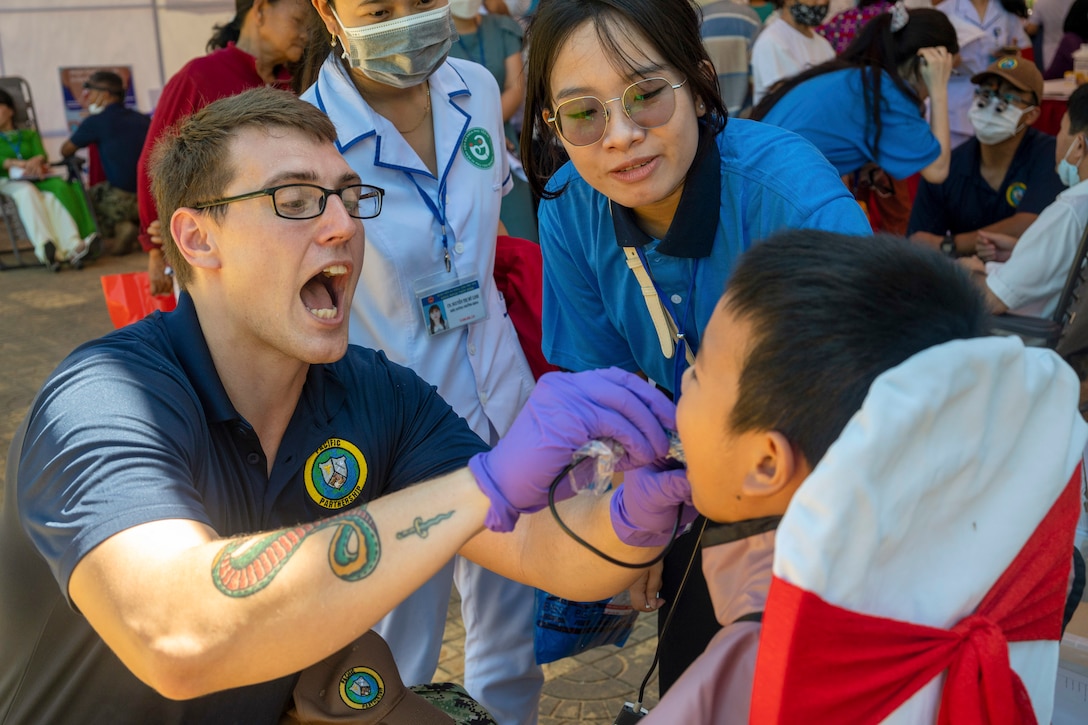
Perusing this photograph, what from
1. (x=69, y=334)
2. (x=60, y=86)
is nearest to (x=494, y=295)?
(x=69, y=334)

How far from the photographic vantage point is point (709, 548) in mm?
1681

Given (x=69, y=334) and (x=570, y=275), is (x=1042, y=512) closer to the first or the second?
(x=570, y=275)

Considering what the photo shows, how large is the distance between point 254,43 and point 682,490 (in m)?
2.94

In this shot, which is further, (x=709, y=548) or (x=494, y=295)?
(x=494, y=295)

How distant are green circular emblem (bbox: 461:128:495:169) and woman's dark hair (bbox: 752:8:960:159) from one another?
155cm

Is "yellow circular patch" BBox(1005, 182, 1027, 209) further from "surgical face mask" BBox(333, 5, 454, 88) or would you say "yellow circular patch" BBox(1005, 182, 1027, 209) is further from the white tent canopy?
the white tent canopy

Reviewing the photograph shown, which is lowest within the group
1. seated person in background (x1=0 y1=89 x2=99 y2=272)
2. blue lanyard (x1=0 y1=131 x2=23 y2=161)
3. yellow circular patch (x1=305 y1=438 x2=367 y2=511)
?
seated person in background (x1=0 y1=89 x2=99 y2=272)

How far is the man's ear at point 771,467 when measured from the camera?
125 cm

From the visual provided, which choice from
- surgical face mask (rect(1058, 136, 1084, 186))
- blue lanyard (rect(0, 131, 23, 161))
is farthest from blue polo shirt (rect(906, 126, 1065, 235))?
blue lanyard (rect(0, 131, 23, 161))

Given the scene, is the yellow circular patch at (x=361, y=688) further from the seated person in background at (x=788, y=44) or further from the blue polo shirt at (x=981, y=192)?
the seated person in background at (x=788, y=44)

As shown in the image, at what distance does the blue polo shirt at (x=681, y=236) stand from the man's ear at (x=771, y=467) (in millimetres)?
558

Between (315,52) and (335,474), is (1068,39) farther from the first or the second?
(335,474)

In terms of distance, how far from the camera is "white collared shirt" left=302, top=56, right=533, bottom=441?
8.29 ft

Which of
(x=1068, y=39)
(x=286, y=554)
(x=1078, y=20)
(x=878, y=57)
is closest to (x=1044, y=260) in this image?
(x=878, y=57)
